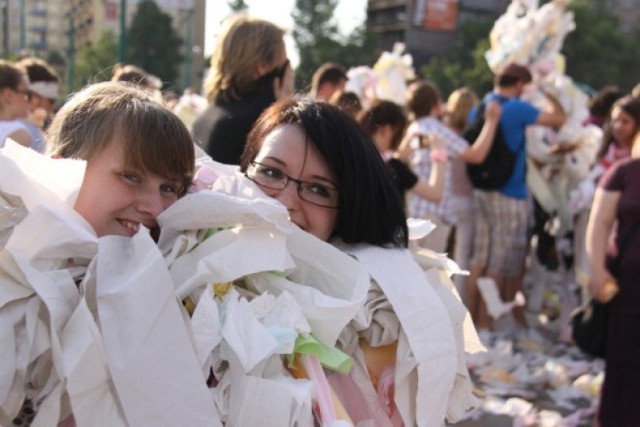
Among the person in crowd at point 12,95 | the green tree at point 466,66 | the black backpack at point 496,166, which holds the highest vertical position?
the person in crowd at point 12,95

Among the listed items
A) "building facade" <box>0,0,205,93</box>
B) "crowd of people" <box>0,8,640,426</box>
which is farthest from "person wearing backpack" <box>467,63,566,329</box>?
"building facade" <box>0,0,205,93</box>

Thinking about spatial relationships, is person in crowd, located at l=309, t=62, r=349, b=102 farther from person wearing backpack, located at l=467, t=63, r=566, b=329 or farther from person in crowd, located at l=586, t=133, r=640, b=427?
person in crowd, located at l=586, t=133, r=640, b=427

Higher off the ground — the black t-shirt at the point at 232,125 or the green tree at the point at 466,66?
the black t-shirt at the point at 232,125

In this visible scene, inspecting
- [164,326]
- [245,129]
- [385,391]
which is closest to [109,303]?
A: [164,326]

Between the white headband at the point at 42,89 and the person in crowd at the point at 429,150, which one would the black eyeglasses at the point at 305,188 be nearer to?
the person in crowd at the point at 429,150

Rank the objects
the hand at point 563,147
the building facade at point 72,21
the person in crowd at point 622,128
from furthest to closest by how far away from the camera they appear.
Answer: the building facade at point 72,21
the hand at point 563,147
the person in crowd at point 622,128

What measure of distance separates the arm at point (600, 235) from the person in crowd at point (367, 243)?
5.97 ft

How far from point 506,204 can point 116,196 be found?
4.61 metres

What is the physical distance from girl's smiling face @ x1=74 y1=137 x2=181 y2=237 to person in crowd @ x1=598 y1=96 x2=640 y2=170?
4205 millimetres

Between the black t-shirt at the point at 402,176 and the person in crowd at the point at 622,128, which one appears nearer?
the black t-shirt at the point at 402,176

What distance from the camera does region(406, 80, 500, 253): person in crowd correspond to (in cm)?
559

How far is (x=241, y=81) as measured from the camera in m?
3.13

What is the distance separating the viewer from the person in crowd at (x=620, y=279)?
3236 mm

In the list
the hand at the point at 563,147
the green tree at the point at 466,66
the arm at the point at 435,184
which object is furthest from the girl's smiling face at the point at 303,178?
the green tree at the point at 466,66
